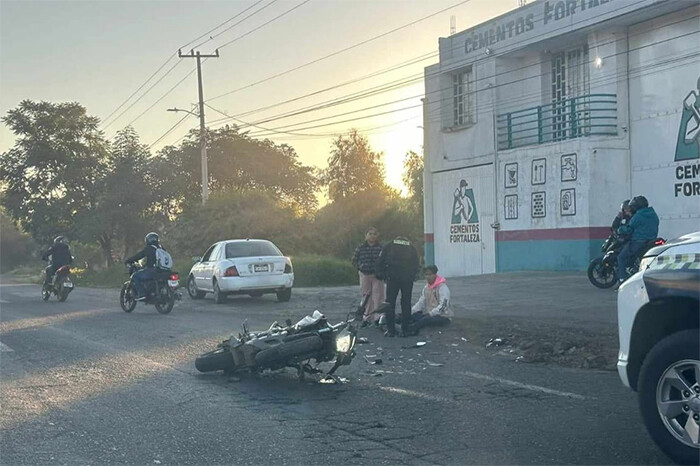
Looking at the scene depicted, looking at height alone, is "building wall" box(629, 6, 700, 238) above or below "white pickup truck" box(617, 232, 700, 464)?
above

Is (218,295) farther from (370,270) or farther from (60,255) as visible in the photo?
(370,270)

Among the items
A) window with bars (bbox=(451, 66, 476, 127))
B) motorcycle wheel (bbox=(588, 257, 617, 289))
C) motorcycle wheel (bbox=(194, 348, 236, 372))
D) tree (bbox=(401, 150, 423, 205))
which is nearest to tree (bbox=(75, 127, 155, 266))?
tree (bbox=(401, 150, 423, 205))

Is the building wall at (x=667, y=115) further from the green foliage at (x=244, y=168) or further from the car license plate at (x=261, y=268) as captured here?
the green foliage at (x=244, y=168)

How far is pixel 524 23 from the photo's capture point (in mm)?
26219

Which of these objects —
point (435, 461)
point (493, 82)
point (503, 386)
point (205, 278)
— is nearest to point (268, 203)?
point (493, 82)

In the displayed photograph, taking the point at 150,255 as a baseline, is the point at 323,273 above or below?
below

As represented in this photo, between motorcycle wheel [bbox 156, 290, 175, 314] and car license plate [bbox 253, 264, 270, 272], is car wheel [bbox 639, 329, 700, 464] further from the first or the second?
car license plate [bbox 253, 264, 270, 272]

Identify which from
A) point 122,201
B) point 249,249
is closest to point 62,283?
point 249,249

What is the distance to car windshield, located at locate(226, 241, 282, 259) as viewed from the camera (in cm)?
2114

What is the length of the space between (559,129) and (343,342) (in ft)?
58.3

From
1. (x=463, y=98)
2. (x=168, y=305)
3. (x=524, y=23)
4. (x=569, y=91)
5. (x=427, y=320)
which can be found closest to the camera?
(x=427, y=320)

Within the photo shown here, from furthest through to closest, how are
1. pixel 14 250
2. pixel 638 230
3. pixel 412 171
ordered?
pixel 14 250 → pixel 412 171 → pixel 638 230

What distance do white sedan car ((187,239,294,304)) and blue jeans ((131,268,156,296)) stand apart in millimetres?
2331

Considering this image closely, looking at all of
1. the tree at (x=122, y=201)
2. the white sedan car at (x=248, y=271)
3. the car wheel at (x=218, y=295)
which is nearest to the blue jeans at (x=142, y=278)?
the white sedan car at (x=248, y=271)
